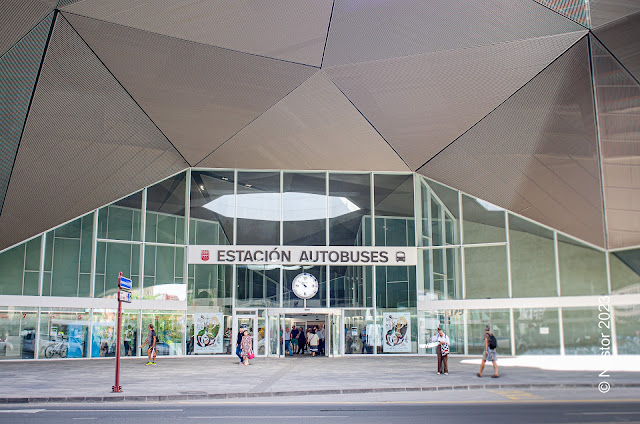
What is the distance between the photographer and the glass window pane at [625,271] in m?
24.1

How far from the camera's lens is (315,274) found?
2819 cm

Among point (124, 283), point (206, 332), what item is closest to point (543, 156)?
point (124, 283)

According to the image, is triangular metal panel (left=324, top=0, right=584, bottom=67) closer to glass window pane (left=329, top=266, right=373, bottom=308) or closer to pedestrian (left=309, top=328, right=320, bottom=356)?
glass window pane (left=329, top=266, right=373, bottom=308)

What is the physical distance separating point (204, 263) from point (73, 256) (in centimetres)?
545

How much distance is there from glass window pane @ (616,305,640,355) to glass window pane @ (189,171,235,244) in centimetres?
1640

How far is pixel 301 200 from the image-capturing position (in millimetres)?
28984

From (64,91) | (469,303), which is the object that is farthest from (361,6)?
(469,303)

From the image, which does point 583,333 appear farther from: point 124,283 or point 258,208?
point 124,283

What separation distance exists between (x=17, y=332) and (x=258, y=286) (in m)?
9.84

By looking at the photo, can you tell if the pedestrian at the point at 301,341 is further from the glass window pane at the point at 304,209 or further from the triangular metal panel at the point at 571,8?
the triangular metal panel at the point at 571,8

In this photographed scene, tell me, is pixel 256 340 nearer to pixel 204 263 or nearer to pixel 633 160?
pixel 204 263

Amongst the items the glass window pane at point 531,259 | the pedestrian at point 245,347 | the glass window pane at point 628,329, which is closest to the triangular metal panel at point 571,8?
the glass window pane at point 531,259

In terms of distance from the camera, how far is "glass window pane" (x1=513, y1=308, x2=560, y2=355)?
2538 centimetres

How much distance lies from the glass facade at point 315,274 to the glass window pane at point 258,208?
0.05 meters
